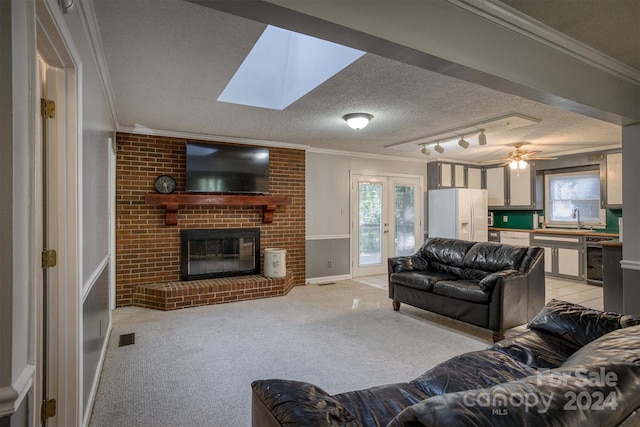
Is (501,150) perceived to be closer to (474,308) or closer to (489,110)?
(489,110)

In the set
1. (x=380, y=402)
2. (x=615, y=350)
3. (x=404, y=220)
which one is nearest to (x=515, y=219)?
(x=404, y=220)

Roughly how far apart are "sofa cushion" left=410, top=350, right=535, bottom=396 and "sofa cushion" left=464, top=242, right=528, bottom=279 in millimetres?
2083

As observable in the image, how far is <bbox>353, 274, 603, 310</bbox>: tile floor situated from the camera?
15.3 feet

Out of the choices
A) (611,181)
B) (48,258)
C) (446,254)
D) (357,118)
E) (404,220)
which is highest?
(357,118)

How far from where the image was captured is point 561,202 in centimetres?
662

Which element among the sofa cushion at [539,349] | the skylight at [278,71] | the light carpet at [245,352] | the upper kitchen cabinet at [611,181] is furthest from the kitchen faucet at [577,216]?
the skylight at [278,71]

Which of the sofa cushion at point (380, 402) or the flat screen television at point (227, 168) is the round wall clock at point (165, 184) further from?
the sofa cushion at point (380, 402)

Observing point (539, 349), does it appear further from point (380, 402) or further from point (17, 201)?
point (17, 201)

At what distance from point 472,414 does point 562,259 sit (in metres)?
6.77

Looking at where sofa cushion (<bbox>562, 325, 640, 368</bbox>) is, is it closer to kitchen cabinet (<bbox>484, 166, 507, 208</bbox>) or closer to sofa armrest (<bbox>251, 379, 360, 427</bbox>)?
sofa armrest (<bbox>251, 379, 360, 427</bbox>)

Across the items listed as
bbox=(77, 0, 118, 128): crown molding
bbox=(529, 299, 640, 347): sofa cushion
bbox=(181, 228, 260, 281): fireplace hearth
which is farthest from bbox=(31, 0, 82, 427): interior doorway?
bbox=(181, 228, 260, 281): fireplace hearth

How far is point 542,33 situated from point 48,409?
3453 millimetres

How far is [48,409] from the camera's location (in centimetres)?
167

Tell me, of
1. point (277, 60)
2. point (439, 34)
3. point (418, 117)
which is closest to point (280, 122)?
point (277, 60)
